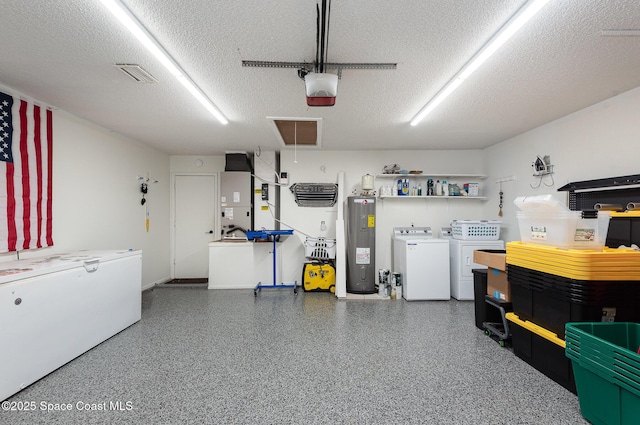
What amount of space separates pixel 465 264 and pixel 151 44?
4.76 m

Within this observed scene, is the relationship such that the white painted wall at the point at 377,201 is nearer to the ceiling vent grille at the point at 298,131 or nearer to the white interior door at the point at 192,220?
the ceiling vent grille at the point at 298,131

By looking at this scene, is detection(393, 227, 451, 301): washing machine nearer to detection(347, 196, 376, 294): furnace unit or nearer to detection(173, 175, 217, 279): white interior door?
detection(347, 196, 376, 294): furnace unit

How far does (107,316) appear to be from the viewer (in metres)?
2.83

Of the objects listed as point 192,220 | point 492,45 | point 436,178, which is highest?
point 492,45

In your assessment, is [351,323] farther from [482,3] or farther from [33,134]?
[33,134]

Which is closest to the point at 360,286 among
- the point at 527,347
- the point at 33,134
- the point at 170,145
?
the point at 527,347

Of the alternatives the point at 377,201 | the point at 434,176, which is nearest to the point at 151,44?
the point at 377,201

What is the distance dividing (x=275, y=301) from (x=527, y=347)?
3176 millimetres

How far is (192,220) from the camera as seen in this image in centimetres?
555

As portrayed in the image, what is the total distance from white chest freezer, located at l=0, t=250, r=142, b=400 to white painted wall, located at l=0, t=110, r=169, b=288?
2.86 ft

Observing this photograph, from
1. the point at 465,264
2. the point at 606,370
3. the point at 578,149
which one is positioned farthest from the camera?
the point at 465,264

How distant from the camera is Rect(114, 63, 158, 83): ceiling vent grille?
2219 mm

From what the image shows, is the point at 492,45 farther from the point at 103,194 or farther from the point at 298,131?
the point at 103,194

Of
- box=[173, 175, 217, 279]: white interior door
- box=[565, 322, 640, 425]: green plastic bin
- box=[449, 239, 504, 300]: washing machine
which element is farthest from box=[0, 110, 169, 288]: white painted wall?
box=[449, 239, 504, 300]: washing machine
